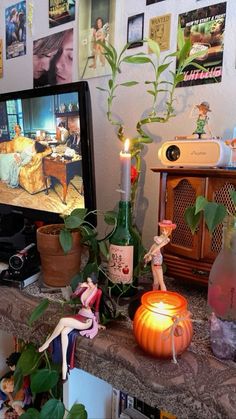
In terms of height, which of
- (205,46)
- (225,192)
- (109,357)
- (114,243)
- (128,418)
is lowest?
(128,418)

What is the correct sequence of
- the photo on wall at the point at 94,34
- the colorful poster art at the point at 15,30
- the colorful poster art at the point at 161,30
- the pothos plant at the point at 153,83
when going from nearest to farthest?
1. the pothos plant at the point at 153,83
2. the colorful poster art at the point at 161,30
3. the photo on wall at the point at 94,34
4. the colorful poster art at the point at 15,30

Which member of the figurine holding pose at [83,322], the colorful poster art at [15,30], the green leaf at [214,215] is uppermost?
the colorful poster art at [15,30]

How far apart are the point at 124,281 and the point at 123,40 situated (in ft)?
2.59

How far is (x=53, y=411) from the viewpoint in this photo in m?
0.48

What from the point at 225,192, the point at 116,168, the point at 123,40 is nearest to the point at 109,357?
the point at 225,192

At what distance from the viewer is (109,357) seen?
48 cm

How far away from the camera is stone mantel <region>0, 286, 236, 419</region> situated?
399 mm

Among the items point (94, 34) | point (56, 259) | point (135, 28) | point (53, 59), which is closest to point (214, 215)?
point (56, 259)

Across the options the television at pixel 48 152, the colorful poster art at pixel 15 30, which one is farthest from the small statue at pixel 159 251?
the colorful poster art at pixel 15 30

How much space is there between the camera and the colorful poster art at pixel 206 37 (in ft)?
2.65

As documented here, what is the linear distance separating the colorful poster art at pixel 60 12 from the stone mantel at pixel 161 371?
41.3 inches

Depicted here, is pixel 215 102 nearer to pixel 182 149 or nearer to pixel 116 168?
pixel 182 149

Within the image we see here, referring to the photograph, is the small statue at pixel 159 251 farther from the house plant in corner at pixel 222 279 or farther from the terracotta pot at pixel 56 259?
the terracotta pot at pixel 56 259

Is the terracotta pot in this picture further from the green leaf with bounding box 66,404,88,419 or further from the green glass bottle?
the green leaf with bounding box 66,404,88,419
